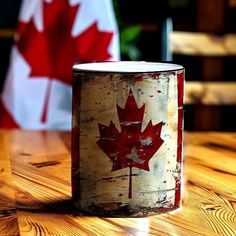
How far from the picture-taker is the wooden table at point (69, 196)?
0.68 meters

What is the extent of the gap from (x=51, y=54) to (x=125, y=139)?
5.98 ft

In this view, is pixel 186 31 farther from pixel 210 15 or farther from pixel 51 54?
pixel 51 54

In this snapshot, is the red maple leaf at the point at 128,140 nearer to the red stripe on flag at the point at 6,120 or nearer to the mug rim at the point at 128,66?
the mug rim at the point at 128,66

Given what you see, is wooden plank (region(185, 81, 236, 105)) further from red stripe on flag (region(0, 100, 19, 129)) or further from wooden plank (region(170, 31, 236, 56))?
red stripe on flag (region(0, 100, 19, 129))

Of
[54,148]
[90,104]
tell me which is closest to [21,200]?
[90,104]

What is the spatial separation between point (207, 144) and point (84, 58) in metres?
1.23

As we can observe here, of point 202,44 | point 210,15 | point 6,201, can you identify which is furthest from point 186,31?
point 6,201

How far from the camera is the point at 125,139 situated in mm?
731

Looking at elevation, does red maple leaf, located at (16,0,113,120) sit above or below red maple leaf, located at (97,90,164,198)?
above

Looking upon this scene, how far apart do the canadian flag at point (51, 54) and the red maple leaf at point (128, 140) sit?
65.1 inches

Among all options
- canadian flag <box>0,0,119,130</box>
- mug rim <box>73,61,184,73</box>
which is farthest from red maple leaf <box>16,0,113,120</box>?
mug rim <box>73,61,184,73</box>

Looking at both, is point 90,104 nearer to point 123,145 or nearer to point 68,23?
point 123,145

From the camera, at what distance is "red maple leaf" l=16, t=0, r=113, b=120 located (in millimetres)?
2471

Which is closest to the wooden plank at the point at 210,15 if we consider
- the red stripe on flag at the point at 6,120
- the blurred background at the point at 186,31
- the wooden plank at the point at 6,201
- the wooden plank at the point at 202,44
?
the blurred background at the point at 186,31
